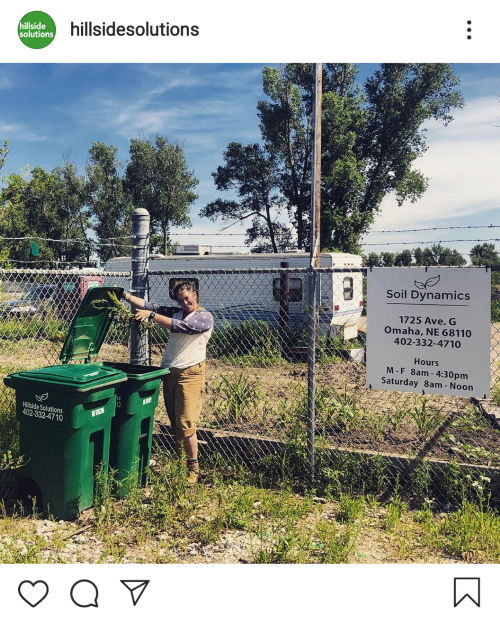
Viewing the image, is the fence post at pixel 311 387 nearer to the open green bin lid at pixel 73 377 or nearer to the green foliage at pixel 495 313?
the open green bin lid at pixel 73 377

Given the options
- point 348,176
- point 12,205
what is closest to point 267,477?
point 12,205

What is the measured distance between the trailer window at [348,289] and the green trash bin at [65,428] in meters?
9.87

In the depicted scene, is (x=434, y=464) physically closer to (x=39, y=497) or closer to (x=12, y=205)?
(x=39, y=497)

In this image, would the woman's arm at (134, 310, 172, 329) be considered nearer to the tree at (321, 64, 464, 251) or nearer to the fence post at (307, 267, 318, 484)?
the fence post at (307, 267, 318, 484)

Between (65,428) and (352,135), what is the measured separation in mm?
19814

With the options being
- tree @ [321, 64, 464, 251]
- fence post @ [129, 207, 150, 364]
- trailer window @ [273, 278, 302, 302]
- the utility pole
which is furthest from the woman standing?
tree @ [321, 64, 464, 251]

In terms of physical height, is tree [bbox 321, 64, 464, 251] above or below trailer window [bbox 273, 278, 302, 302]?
above

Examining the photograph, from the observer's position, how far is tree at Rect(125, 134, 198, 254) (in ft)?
94.7

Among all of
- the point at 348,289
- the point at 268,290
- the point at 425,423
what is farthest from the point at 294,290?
the point at 425,423

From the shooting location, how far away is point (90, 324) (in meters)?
4.76

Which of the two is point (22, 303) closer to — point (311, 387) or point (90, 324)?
point (90, 324)

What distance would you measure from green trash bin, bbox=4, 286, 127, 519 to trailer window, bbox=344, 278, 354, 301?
32.4ft

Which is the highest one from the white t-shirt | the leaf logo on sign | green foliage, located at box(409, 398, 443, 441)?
the leaf logo on sign

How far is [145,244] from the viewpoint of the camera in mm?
4980
